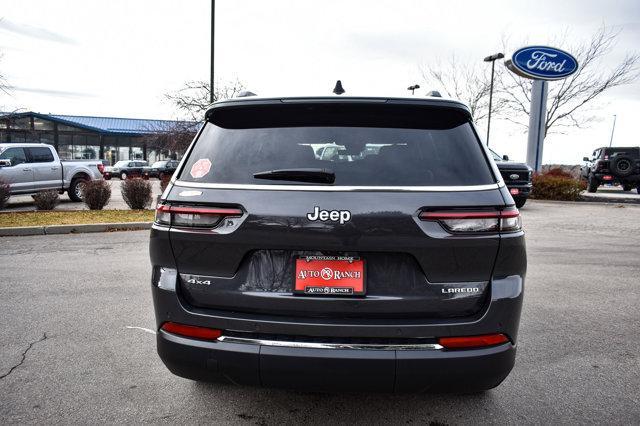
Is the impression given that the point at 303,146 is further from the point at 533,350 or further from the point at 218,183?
the point at 533,350

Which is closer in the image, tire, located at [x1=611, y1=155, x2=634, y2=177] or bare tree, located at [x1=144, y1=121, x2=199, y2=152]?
tire, located at [x1=611, y1=155, x2=634, y2=177]

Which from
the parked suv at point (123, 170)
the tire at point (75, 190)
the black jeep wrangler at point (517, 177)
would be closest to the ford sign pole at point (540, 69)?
the black jeep wrangler at point (517, 177)

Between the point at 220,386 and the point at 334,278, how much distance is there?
1460 millimetres

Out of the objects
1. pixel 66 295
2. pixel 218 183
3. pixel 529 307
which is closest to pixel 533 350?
pixel 529 307

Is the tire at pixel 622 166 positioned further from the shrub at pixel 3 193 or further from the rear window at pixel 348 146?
the shrub at pixel 3 193

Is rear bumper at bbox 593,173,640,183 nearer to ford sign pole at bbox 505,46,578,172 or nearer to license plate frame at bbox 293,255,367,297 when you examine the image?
ford sign pole at bbox 505,46,578,172

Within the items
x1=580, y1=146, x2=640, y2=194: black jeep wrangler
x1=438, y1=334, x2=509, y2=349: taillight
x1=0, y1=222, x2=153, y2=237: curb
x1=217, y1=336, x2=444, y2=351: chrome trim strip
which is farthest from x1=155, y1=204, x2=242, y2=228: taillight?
x1=580, y1=146, x2=640, y2=194: black jeep wrangler

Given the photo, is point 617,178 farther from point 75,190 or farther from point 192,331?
point 192,331

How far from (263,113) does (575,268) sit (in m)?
6.31

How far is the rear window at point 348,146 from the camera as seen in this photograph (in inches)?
95.5

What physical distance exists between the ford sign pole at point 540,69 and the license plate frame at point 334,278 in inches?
935

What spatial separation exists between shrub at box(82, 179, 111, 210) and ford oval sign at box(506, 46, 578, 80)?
19706 mm

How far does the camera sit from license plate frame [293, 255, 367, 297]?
7.60ft

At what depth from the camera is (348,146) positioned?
8.43 ft
